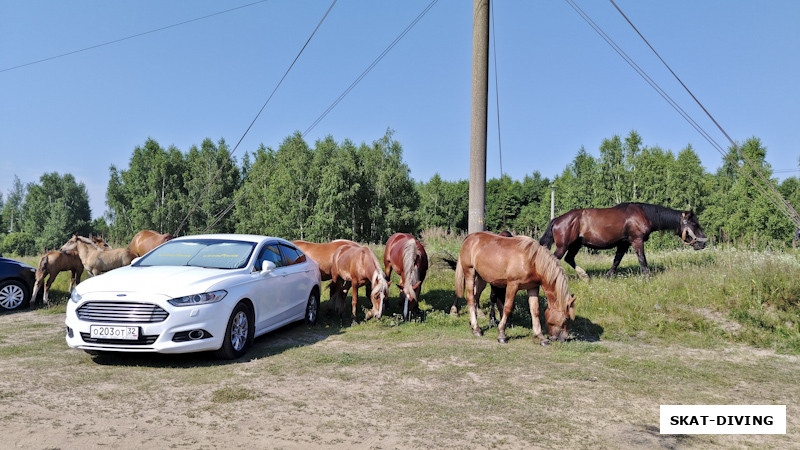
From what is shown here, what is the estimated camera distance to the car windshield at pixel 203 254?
757 cm

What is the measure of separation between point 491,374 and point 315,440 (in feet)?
9.31

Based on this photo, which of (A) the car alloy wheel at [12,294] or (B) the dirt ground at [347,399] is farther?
(A) the car alloy wheel at [12,294]

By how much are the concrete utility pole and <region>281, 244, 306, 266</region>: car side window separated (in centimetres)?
382

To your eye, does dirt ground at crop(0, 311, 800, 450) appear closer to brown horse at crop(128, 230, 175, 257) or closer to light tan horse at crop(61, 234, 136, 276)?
light tan horse at crop(61, 234, 136, 276)

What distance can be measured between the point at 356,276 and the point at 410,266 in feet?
3.45

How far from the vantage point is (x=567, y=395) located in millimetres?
5414

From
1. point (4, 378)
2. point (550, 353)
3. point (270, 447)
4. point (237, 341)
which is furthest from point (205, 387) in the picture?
point (550, 353)

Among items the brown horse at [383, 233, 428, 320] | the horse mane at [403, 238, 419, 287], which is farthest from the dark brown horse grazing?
the horse mane at [403, 238, 419, 287]

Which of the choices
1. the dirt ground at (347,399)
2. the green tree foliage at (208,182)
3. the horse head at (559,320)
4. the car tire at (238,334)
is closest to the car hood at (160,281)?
the car tire at (238,334)

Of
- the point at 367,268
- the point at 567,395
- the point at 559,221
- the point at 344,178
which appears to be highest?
the point at 344,178

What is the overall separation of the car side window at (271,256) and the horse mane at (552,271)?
402cm

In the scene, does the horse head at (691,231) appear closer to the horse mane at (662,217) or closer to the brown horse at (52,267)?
the horse mane at (662,217)

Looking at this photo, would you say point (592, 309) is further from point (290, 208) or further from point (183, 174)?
point (183, 174)

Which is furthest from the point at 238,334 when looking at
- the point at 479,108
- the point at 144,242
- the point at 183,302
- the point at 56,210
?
the point at 56,210
